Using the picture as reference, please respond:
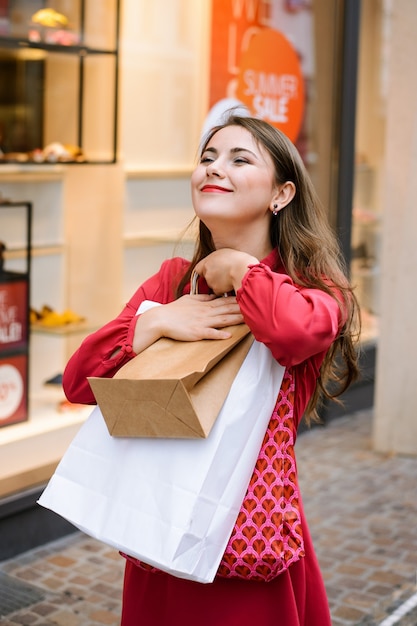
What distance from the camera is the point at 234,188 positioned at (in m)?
2.42

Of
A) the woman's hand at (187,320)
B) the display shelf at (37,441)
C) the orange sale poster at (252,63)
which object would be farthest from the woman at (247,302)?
the orange sale poster at (252,63)

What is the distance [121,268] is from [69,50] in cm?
126

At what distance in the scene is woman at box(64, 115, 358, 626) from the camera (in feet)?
7.65

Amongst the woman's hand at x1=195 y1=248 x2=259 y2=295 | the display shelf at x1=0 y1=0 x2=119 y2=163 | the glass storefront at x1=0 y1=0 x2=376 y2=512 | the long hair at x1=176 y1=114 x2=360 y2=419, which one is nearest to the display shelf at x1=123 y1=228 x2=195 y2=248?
the glass storefront at x1=0 y1=0 x2=376 y2=512

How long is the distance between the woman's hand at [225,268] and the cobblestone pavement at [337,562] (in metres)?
2.11

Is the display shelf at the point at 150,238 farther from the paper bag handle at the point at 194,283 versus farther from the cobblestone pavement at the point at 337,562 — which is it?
the paper bag handle at the point at 194,283

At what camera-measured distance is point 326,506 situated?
5.55 m

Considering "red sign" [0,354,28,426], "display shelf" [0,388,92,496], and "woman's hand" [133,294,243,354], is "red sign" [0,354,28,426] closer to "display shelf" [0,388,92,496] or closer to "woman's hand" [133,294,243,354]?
"display shelf" [0,388,92,496]

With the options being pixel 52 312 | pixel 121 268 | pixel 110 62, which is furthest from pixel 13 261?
pixel 110 62

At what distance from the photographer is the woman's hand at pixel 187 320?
2.36 meters

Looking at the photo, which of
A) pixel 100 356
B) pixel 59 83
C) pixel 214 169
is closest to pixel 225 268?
pixel 214 169

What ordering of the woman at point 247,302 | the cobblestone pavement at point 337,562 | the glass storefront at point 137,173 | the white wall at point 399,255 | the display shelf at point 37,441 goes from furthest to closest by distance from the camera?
the white wall at point 399,255, the glass storefront at point 137,173, the display shelf at point 37,441, the cobblestone pavement at point 337,562, the woman at point 247,302

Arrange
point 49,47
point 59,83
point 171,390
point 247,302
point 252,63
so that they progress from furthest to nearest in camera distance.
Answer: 1. point 252,63
2. point 59,83
3. point 49,47
4. point 247,302
5. point 171,390

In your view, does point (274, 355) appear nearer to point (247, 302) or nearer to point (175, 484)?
point (247, 302)
